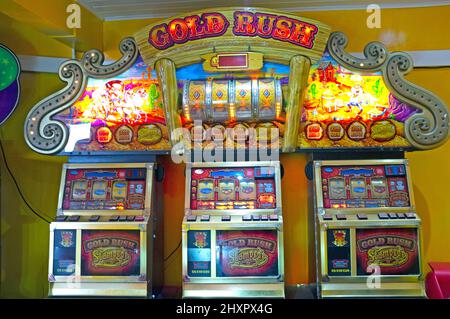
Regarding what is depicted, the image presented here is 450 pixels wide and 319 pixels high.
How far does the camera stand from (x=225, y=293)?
3262 millimetres

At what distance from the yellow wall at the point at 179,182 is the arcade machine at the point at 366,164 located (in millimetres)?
737

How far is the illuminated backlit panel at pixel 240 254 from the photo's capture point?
3283mm

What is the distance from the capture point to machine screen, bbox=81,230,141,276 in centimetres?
335

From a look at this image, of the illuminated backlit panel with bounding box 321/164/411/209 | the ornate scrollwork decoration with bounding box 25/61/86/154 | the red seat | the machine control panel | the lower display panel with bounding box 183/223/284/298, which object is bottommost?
the red seat

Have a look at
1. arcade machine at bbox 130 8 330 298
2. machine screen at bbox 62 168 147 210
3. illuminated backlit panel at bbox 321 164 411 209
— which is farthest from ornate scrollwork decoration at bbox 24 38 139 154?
illuminated backlit panel at bbox 321 164 411 209

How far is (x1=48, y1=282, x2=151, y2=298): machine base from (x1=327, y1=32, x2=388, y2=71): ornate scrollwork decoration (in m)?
2.36

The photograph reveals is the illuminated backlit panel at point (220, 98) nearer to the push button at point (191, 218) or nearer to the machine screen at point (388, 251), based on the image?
the push button at point (191, 218)

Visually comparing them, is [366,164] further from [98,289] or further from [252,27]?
[98,289]

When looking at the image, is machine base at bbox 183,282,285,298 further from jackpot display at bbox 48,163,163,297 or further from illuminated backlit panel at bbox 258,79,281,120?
illuminated backlit panel at bbox 258,79,281,120

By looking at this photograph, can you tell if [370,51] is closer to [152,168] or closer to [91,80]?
[152,168]

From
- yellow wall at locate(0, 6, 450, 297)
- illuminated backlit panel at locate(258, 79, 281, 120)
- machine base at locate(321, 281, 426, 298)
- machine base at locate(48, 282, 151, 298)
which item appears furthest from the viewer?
yellow wall at locate(0, 6, 450, 297)

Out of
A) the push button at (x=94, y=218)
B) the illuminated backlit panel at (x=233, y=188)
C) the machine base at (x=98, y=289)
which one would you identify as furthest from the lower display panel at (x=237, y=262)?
the push button at (x=94, y=218)

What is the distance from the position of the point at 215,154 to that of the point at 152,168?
535 mm
